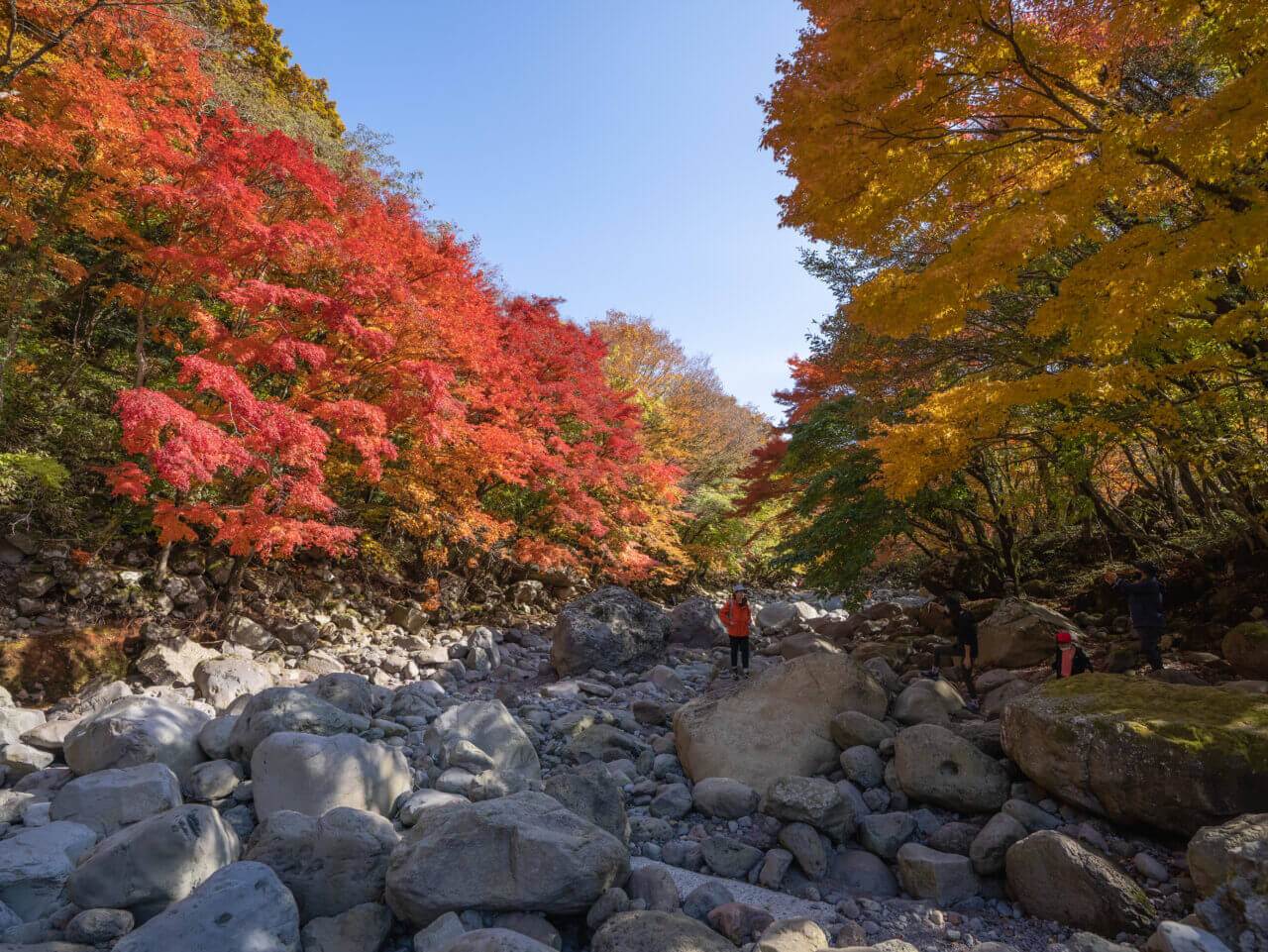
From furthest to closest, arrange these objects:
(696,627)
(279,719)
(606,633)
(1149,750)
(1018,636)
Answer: (696,627)
(606,633)
(1018,636)
(279,719)
(1149,750)

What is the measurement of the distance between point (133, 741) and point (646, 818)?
451 cm

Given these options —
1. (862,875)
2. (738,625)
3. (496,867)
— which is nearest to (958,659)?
(738,625)

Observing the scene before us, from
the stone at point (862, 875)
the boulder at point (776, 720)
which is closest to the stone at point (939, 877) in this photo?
the stone at point (862, 875)

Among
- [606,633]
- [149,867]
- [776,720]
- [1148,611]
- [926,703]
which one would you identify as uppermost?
[1148,611]

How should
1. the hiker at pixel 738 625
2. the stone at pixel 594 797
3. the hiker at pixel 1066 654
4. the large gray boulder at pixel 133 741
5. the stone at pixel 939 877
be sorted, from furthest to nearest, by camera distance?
1. the hiker at pixel 738 625
2. the hiker at pixel 1066 654
3. the large gray boulder at pixel 133 741
4. the stone at pixel 594 797
5. the stone at pixel 939 877

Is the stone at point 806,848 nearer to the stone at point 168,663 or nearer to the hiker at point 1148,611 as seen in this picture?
the hiker at point 1148,611

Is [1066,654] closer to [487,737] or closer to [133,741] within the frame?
[487,737]

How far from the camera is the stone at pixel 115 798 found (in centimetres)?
433

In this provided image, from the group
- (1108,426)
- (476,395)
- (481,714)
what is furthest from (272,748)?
(1108,426)

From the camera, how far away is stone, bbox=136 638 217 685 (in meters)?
7.36

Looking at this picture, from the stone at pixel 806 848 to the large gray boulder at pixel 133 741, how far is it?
16.9 feet

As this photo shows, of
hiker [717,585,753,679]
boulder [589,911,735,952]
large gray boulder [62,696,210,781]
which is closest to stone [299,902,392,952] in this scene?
boulder [589,911,735,952]

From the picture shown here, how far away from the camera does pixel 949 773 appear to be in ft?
16.8

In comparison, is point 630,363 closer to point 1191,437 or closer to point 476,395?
point 476,395
